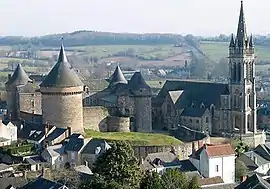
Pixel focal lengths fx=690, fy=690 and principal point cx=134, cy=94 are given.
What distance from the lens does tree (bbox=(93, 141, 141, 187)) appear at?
31219 millimetres

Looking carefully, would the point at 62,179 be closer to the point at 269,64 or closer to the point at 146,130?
the point at 146,130

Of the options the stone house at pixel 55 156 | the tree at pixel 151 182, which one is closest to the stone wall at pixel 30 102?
the stone house at pixel 55 156

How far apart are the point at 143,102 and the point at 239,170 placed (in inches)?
582

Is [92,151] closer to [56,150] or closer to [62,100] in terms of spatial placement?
[56,150]

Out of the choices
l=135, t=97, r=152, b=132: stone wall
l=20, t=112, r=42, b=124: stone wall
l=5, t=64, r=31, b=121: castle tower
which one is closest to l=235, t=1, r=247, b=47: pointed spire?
l=135, t=97, r=152, b=132: stone wall

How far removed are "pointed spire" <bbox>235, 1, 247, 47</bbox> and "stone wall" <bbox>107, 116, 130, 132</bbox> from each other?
17006 millimetres

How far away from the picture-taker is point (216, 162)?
43438 millimetres

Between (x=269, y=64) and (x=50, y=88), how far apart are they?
125079 millimetres

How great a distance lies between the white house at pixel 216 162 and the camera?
4316 cm

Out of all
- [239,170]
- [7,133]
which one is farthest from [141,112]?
[239,170]

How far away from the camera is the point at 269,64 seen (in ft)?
554

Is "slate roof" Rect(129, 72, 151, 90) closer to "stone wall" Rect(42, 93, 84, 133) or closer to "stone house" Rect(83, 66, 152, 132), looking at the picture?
"stone house" Rect(83, 66, 152, 132)

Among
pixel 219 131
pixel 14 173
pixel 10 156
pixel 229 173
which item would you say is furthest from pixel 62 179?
pixel 219 131

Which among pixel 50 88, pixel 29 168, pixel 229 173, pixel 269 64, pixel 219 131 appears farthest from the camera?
pixel 269 64
